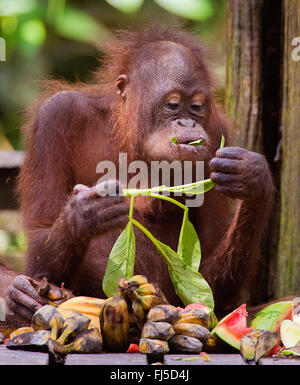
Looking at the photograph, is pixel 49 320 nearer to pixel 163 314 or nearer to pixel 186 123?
pixel 163 314

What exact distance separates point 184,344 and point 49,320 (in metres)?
Result: 0.43

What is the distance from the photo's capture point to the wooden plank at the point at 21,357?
1979mm

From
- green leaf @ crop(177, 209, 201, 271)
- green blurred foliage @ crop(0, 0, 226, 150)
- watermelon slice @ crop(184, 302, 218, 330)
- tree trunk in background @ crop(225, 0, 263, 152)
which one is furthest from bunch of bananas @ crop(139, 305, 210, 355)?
green blurred foliage @ crop(0, 0, 226, 150)

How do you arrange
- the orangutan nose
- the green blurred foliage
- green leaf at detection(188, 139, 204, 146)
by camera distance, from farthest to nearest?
the green blurred foliage → the orangutan nose → green leaf at detection(188, 139, 204, 146)

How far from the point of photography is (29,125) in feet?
10.6

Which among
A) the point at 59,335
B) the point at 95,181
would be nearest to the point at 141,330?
the point at 59,335

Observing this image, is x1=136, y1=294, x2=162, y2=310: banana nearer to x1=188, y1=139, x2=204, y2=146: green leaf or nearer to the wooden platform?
the wooden platform

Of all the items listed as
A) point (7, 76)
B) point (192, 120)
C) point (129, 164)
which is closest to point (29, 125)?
point (129, 164)

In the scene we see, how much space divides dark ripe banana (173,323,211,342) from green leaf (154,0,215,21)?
3011mm

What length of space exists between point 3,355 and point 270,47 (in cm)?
217

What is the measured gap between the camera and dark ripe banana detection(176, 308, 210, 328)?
2.37m

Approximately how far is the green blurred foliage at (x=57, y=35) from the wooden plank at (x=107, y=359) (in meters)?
2.90

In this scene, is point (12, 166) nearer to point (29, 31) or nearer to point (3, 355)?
point (29, 31)

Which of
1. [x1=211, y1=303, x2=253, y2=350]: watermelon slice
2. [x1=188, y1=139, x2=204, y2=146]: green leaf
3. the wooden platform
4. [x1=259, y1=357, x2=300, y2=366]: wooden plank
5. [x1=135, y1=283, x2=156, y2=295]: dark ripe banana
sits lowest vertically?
[x1=259, y1=357, x2=300, y2=366]: wooden plank
